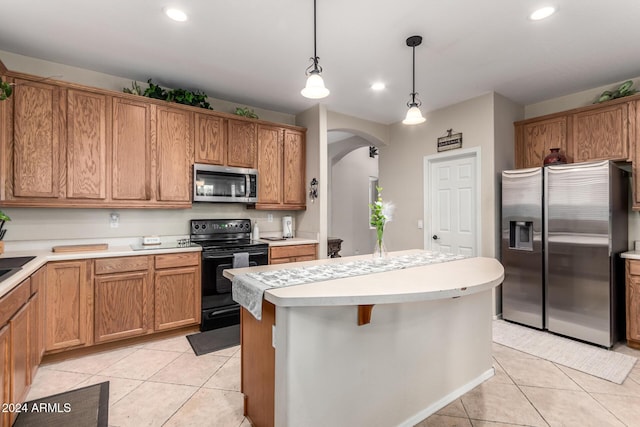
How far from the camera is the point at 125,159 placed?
3080mm

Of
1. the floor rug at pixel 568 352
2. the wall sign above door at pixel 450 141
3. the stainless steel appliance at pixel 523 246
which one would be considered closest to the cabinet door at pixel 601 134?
the stainless steel appliance at pixel 523 246

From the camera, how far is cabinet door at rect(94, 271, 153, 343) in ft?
8.99

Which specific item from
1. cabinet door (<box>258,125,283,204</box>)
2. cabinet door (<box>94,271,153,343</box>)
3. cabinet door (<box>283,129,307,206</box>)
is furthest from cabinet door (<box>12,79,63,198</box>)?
cabinet door (<box>283,129,307,206</box>)

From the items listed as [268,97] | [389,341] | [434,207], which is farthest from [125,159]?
[434,207]

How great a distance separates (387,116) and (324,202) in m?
1.67

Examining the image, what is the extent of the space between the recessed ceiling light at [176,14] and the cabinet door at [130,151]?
1183 mm

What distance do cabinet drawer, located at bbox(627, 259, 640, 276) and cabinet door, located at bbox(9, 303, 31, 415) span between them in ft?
15.7

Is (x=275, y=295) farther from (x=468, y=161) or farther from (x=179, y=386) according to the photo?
(x=468, y=161)

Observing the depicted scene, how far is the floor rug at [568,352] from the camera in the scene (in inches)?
101

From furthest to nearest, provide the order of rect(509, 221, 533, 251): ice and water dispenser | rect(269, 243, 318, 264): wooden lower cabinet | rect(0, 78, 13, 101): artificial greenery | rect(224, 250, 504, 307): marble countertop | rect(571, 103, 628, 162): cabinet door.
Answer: rect(269, 243, 318, 264): wooden lower cabinet, rect(509, 221, 533, 251): ice and water dispenser, rect(571, 103, 628, 162): cabinet door, rect(0, 78, 13, 101): artificial greenery, rect(224, 250, 504, 307): marble countertop

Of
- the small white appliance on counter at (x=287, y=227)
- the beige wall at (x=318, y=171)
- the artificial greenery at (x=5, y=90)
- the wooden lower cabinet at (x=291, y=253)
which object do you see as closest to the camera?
the artificial greenery at (x=5, y=90)

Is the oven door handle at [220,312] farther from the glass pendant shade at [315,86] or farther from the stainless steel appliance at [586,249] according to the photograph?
the stainless steel appliance at [586,249]

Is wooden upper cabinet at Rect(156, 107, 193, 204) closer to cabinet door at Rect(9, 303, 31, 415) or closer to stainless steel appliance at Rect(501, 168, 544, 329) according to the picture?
cabinet door at Rect(9, 303, 31, 415)

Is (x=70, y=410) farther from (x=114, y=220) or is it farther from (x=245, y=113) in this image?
(x=245, y=113)
